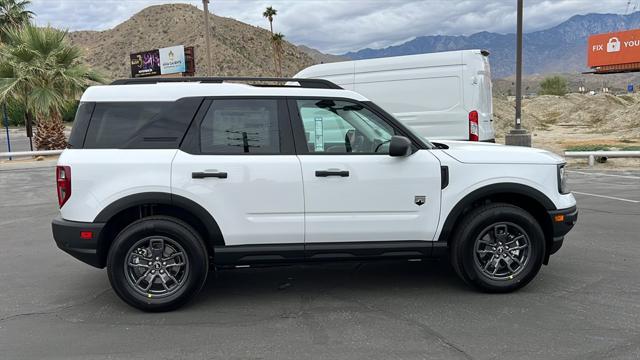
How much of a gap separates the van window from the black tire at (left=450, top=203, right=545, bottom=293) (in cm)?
279

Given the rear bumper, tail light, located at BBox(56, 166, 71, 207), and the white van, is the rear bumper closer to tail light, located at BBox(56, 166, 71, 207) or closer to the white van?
tail light, located at BBox(56, 166, 71, 207)

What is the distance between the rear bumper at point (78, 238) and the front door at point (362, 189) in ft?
5.73

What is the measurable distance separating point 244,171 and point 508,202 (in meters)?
2.41

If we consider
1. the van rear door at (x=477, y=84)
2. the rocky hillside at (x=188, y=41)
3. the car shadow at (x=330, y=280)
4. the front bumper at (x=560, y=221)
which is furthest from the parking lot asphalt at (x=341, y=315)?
the rocky hillside at (x=188, y=41)

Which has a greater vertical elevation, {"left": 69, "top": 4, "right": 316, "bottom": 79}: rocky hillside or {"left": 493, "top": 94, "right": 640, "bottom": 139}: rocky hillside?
{"left": 69, "top": 4, "right": 316, "bottom": 79}: rocky hillside

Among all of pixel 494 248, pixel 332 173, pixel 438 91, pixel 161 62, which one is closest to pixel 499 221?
pixel 494 248

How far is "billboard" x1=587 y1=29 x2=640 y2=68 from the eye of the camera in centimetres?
6216

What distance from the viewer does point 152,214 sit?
4629 mm

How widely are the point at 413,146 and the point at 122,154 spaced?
2.45 m

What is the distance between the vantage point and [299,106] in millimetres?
4684

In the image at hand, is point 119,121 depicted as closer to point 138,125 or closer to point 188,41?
point 138,125

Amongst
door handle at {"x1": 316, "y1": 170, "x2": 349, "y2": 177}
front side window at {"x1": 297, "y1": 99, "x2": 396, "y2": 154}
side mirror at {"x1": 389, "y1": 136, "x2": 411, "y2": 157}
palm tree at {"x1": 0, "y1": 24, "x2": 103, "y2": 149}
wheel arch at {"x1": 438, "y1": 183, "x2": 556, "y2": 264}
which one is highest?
palm tree at {"x1": 0, "y1": 24, "x2": 103, "y2": 149}

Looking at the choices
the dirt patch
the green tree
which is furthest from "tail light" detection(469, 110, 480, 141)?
the green tree

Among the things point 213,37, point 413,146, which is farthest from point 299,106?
point 213,37
